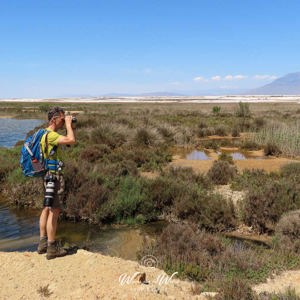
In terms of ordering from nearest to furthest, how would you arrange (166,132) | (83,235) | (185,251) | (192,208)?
1. (185,251)
2. (83,235)
3. (192,208)
4. (166,132)

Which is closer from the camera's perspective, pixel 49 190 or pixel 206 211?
pixel 49 190

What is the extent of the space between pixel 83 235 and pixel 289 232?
4378mm

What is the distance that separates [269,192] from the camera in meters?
9.20

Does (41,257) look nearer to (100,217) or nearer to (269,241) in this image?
(100,217)

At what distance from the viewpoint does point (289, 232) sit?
728cm

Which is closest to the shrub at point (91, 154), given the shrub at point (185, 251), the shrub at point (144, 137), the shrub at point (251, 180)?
the shrub at point (144, 137)

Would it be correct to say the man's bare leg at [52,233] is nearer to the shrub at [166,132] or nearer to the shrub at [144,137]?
the shrub at [144,137]

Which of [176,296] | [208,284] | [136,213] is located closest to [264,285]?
[208,284]

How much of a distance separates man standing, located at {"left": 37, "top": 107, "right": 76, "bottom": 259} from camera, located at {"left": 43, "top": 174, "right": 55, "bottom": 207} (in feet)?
0.13

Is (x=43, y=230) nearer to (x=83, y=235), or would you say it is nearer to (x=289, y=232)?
(x=83, y=235)

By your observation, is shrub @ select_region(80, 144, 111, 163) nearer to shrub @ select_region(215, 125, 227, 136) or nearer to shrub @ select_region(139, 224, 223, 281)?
shrub @ select_region(139, 224, 223, 281)

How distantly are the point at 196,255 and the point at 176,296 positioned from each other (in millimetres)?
1224

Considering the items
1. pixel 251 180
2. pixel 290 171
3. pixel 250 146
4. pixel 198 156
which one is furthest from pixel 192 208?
pixel 250 146

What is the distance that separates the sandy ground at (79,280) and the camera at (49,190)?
91 cm
